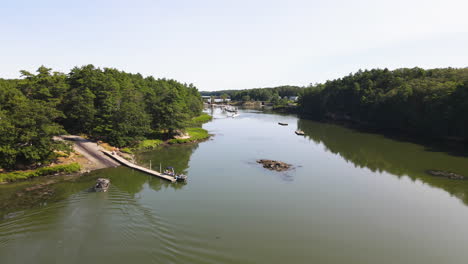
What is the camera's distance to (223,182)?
35750 mm

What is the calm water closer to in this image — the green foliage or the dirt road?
the dirt road

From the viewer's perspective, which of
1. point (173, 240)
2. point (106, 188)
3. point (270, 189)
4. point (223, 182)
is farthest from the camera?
point (223, 182)

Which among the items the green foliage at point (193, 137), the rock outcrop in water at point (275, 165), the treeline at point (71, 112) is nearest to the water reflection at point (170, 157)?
the green foliage at point (193, 137)

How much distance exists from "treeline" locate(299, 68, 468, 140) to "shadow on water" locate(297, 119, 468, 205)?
9917 millimetres

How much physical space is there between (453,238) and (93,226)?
31669mm

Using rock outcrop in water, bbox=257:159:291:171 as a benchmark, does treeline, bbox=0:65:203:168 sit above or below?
above

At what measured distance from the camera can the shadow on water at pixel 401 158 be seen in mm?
37022

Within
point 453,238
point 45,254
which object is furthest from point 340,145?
point 45,254

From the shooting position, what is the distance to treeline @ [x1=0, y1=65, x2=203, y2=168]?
33.8 meters

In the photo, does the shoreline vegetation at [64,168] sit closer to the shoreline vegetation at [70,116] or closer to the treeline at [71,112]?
the shoreline vegetation at [70,116]

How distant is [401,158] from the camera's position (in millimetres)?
50625

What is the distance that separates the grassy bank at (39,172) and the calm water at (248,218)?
213 centimetres

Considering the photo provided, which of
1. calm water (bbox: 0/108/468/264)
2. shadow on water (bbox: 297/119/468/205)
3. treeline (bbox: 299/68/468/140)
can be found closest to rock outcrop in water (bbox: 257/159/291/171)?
calm water (bbox: 0/108/468/264)

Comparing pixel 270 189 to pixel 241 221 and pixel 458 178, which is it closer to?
pixel 241 221
